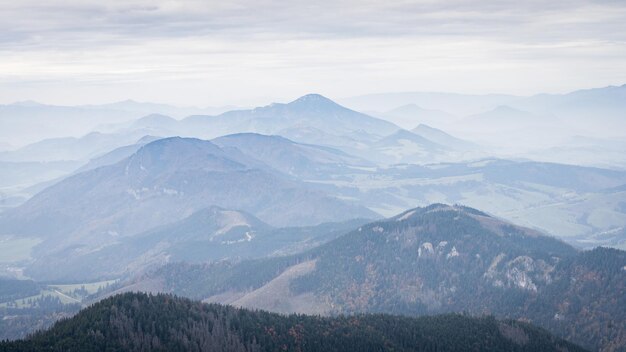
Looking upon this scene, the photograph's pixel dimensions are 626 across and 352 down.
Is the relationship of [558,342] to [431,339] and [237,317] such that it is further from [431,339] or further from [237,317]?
[237,317]

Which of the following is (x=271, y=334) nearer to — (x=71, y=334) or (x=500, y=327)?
(x=71, y=334)

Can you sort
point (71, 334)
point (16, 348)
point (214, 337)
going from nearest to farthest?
point (16, 348), point (71, 334), point (214, 337)

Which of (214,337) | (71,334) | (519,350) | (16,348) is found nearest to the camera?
(16,348)

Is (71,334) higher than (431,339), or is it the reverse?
(71,334)

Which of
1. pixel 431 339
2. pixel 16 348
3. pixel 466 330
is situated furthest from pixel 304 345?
pixel 16 348

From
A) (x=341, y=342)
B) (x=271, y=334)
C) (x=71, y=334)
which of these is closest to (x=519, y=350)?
(x=341, y=342)

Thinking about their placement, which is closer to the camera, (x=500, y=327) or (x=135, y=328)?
(x=135, y=328)
